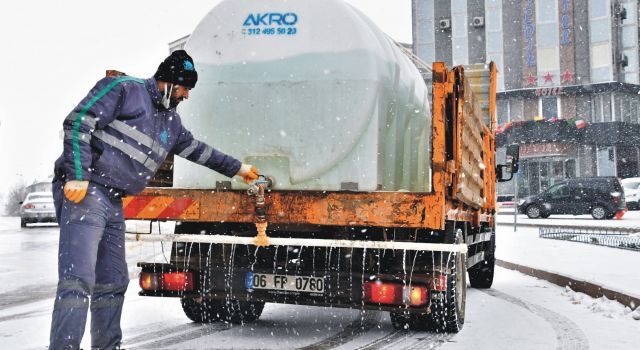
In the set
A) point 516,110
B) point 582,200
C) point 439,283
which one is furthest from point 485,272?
point 516,110

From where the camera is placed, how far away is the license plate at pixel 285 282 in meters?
5.02

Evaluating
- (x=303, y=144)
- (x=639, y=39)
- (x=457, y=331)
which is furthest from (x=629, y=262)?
(x=639, y=39)

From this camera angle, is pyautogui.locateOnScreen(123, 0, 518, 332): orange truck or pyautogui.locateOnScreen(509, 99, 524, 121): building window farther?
pyautogui.locateOnScreen(509, 99, 524, 121): building window

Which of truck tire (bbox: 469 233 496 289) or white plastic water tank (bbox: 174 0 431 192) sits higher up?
white plastic water tank (bbox: 174 0 431 192)

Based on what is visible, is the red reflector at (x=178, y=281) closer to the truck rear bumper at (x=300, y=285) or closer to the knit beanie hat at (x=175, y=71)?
the truck rear bumper at (x=300, y=285)

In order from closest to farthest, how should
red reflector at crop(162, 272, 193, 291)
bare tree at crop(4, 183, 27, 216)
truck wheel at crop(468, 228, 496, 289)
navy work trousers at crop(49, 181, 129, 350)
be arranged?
navy work trousers at crop(49, 181, 129, 350) → red reflector at crop(162, 272, 193, 291) → truck wheel at crop(468, 228, 496, 289) → bare tree at crop(4, 183, 27, 216)

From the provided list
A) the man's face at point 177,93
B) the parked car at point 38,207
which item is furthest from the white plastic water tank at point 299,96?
the parked car at point 38,207

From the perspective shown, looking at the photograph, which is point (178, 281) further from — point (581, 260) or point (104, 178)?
point (581, 260)

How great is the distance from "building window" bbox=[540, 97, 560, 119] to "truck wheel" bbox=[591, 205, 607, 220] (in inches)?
755

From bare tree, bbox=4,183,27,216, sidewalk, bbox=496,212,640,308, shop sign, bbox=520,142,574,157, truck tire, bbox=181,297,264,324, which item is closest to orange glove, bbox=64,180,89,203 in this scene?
truck tire, bbox=181,297,264,324

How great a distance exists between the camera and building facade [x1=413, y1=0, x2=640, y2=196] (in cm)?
4562

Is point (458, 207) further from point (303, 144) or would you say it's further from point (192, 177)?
point (192, 177)

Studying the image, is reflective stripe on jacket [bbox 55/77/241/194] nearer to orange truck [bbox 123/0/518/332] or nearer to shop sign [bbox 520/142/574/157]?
orange truck [bbox 123/0/518/332]

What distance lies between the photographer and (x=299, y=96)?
544 cm
